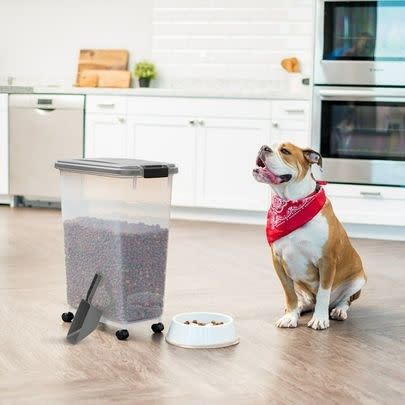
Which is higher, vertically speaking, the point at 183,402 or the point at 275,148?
the point at 275,148

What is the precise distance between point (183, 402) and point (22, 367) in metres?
0.57

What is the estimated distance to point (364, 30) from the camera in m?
5.69

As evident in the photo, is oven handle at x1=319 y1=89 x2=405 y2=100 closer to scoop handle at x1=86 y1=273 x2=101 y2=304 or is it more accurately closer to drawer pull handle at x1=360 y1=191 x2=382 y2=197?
drawer pull handle at x1=360 y1=191 x2=382 y2=197

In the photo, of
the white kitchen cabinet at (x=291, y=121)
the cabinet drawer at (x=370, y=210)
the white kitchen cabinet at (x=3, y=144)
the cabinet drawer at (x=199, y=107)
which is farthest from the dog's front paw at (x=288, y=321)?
the white kitchen cabinet at (x=3, y=144)

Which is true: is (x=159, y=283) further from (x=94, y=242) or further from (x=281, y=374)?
(x=281, y=374)

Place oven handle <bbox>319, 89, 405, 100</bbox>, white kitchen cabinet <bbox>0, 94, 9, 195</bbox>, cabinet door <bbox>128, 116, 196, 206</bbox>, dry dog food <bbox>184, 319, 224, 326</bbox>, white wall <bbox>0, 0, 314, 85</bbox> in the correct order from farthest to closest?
white kitchen cabinet <bbox>0, 94, 9, 195</bbox> < white wall <bbox>0, 0, 314, 85</bbox> < cabinet door <bbox>128, 116, 196, 206</bbox> < oven handle <bbox>319, 89, 405, 100</bbox> < dry dog food <bbox>184, 319, 224, 326</bbox>

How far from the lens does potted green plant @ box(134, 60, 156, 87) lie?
22.2 feet

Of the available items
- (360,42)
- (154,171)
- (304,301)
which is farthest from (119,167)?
(360,42)

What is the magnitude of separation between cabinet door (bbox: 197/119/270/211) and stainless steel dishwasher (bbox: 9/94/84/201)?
3.26 feet

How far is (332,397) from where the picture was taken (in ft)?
7.73

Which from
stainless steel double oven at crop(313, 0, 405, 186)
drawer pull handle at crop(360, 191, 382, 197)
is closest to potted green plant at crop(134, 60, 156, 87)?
stainless steel double oven at crop(313, 0, 405, 186)

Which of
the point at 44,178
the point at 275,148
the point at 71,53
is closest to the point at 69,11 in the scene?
the point at 71,53

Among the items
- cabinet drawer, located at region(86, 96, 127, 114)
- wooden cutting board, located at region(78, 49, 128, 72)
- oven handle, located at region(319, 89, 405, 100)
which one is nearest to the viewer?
oven handle, located at region(319, 89, 405, 100)

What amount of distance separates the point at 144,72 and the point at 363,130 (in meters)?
1.95
